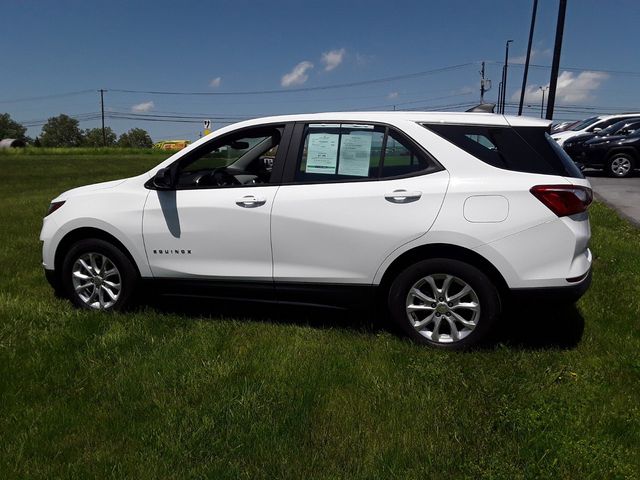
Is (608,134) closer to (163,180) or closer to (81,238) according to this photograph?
(163,180)

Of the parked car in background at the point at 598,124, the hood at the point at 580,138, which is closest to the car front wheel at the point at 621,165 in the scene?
the hood at the point at 580,138

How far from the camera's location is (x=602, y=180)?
54.2ft

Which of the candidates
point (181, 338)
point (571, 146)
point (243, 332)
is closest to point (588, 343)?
point (243, 332)

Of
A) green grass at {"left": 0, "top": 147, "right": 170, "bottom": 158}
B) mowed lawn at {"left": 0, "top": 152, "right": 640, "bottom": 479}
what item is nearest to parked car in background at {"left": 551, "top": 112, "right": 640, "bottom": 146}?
mowed lawn at {"left": 0, "top": 152, "right": 640, "bottom": 479}

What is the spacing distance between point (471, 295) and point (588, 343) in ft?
3.21

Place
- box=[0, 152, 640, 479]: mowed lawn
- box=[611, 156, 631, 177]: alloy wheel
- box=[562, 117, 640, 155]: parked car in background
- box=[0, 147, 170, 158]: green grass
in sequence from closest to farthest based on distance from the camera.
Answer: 1. box=[0, 152, 640, 479]: mowed lawn
2. box=[611, 156, 631, 177]: alloy wheel
3. box=[562, 117, 640, 155]: parked car in background
4. box=[0, 147, 170, 158]: green grass

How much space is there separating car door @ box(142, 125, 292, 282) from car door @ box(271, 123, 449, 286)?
0.11m

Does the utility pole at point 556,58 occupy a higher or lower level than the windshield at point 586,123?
higher

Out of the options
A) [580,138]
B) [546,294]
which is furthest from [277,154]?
[580,138]

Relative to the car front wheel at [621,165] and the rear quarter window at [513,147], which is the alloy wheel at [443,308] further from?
the car front wheel at [621,165]

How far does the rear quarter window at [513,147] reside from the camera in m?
3.78

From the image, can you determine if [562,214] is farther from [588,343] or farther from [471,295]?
[588,343]

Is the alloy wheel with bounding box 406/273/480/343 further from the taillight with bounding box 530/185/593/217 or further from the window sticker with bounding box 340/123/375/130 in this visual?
the window sticker with bounding box 340/123/375/130

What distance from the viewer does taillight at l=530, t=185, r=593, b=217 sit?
3635mm
